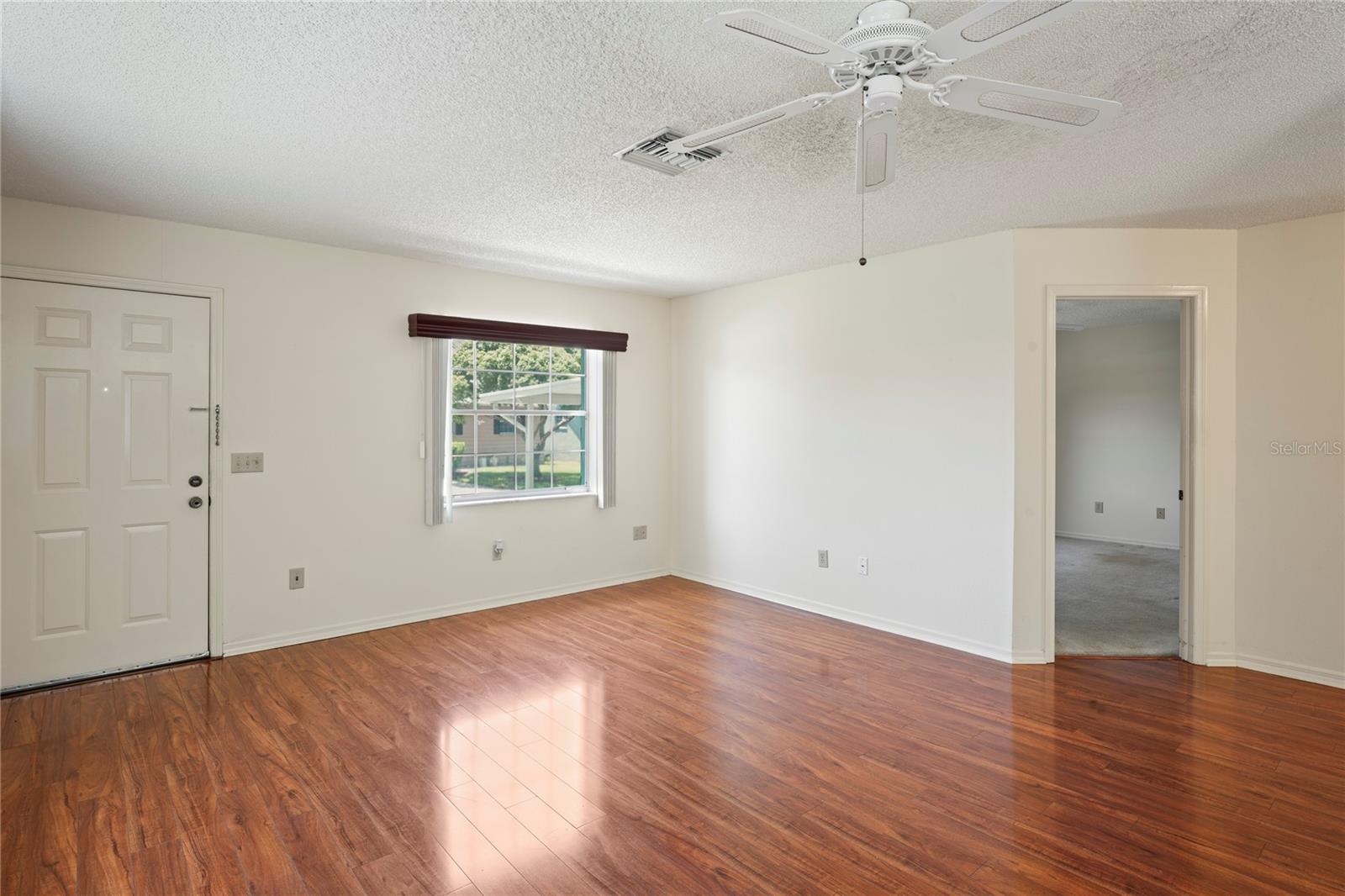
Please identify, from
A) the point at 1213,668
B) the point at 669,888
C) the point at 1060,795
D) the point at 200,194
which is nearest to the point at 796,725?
the point at 1060,795

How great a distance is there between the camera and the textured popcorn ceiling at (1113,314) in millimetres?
6676

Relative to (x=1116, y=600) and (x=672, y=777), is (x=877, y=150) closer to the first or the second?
(x=672, y=777)

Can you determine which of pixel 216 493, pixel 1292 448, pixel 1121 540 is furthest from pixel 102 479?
pixel 1121 540

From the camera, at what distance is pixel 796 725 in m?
3.07

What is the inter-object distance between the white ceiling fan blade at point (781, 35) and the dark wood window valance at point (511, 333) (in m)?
3.52

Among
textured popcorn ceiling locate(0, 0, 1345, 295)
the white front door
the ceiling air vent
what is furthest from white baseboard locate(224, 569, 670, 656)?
the ceiling air vent

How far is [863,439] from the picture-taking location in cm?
468

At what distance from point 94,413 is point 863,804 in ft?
13.5

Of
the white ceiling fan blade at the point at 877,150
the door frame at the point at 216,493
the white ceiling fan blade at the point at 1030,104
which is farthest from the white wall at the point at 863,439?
the door frame at the point at 216,493

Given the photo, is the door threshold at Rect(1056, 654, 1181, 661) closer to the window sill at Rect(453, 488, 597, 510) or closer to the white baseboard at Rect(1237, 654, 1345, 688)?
the white baseboard at Rect(1237, 654, 1345, 688)

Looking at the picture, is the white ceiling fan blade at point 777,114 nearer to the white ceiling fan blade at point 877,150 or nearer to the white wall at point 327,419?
the white ceiling fan blade at point 877,150

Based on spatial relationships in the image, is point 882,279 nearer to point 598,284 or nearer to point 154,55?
point 598,284

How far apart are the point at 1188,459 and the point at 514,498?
4.31 meters

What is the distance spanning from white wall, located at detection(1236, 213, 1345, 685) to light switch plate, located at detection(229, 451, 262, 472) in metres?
5.55
